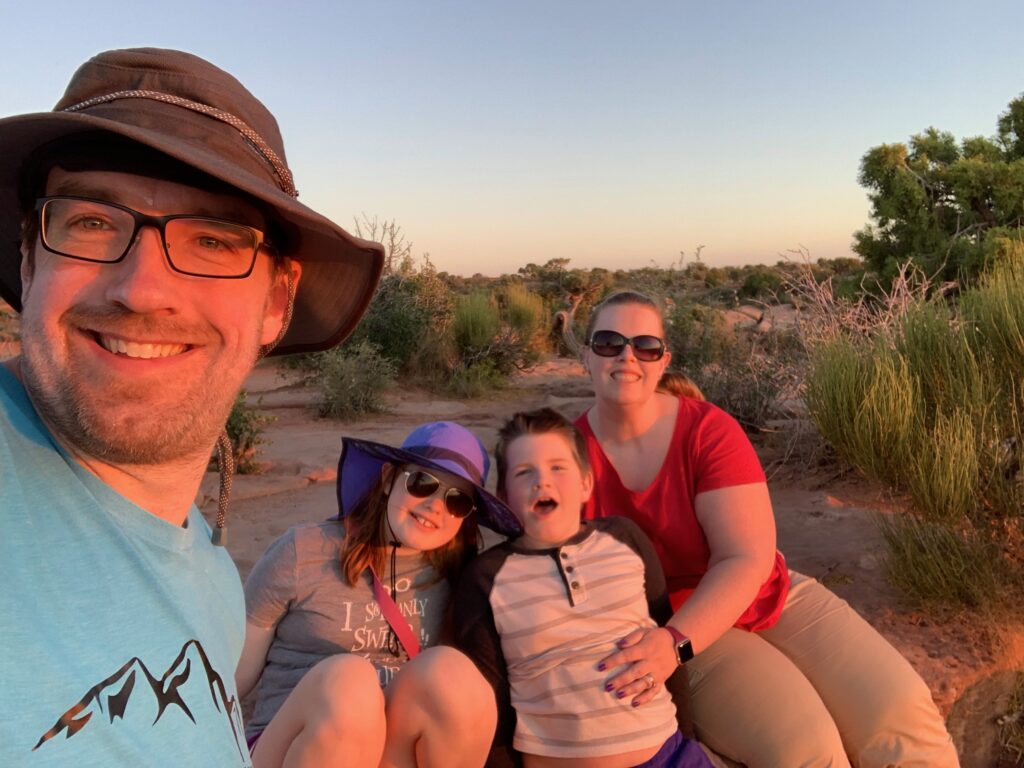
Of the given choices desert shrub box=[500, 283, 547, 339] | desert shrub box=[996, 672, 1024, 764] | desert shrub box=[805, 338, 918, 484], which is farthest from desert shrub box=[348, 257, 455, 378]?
desert shrub box=[996, 672, 1024, 764]

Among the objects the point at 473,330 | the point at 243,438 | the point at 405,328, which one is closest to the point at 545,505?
the point at 243,438

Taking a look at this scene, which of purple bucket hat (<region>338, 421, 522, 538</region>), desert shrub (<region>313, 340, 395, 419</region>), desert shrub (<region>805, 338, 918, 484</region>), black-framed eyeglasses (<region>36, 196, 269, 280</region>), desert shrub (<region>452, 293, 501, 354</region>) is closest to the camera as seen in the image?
black-framed eyeglasses (<region>36, 196, 269, 280</region>)

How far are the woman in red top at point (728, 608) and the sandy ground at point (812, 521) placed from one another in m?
0.74

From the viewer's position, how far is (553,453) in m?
2.45

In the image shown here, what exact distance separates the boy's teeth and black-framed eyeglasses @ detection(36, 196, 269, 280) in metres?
0.13

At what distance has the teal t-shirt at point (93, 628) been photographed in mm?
887

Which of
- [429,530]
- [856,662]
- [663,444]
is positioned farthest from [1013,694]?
[429,530]

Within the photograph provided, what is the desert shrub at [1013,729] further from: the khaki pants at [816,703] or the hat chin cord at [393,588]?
the hat chin cord at [393,588]

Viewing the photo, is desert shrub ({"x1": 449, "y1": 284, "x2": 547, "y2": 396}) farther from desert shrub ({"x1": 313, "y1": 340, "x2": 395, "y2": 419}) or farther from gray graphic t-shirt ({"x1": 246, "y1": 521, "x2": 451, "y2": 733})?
gray graphic t-shirt ({"x1": 246, "y1": 521, "x2": 451, "y2": 733})

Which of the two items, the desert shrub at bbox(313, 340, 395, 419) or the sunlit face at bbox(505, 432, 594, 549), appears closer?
the sunlit face at bbox(505, 432, 594, 549)

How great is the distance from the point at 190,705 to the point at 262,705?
1.23 metres

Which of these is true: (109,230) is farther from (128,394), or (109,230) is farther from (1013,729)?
(1013,729)

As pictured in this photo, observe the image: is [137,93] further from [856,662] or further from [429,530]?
Answer: [856,662]

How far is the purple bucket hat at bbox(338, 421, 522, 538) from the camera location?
229 cm
